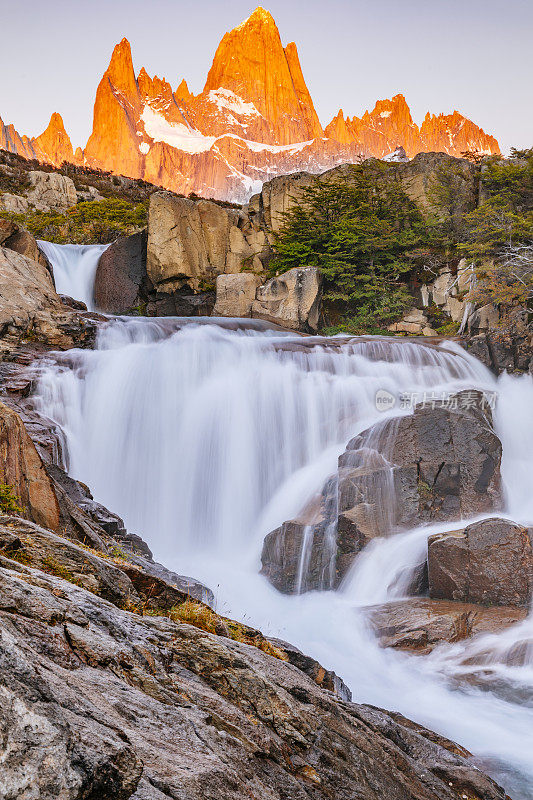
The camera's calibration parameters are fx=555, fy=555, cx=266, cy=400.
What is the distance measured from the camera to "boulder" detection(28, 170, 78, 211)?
35.3 meters

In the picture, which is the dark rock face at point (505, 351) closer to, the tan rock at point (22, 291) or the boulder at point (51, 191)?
the tan rock at point (22, 291)

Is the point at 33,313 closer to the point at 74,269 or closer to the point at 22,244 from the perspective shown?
the point at 22,244

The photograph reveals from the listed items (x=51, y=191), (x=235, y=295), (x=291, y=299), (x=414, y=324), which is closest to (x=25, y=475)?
(x=291, y=299)

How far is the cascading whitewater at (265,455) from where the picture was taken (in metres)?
6.65

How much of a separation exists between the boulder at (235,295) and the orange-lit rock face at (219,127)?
93317 millimetres

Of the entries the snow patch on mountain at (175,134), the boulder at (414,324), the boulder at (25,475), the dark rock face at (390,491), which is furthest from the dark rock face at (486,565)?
the snow patch on mountain at (175,134)

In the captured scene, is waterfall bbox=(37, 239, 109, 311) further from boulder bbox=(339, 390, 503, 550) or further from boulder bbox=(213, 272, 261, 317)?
boulder bbox=(339, 390, 503, 550)

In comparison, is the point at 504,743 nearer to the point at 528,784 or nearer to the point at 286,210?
the point at 528,784

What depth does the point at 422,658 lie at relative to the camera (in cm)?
691

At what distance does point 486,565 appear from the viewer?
7.85m

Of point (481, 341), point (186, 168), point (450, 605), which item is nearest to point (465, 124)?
point (186, 168)

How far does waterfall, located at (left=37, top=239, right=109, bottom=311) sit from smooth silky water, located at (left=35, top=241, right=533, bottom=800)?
6.57 m

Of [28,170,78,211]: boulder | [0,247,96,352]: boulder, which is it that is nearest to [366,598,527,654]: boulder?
[0,247,96,352]: boulder

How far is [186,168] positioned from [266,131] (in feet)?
66.4
